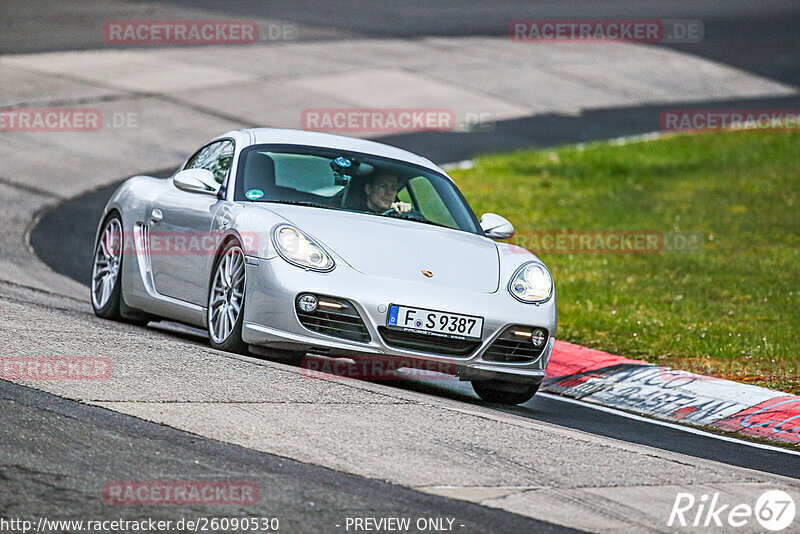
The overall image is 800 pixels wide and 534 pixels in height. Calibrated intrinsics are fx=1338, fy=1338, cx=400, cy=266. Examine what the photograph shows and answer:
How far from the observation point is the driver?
859 cm

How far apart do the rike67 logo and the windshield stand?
3497mm

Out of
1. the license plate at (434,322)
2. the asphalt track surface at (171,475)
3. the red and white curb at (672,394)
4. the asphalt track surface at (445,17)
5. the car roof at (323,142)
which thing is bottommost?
the red and white curb at (672,394)

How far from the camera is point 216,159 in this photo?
923cm

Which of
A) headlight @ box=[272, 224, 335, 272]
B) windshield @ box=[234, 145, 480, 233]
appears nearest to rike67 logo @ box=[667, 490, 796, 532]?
headlight @ box=[272, 224, 335, 272]

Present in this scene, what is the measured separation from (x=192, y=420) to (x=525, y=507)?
1.61m

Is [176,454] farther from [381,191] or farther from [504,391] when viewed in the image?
[381,191]

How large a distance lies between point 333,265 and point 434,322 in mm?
653

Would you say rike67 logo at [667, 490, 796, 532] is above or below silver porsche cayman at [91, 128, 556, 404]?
below

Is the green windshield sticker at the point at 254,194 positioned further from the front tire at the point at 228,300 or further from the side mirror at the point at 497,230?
the side mirror at the point at 497,230

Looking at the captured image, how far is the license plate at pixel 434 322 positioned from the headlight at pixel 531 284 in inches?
16.5

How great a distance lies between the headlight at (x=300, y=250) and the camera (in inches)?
296

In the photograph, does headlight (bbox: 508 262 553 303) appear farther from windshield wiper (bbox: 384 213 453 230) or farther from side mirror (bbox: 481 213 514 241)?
windshield wiper (bbox: 384 213 453 230)

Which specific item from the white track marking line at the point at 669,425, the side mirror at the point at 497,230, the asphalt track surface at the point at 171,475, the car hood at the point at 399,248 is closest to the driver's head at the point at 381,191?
the car hood at the point at 399,248

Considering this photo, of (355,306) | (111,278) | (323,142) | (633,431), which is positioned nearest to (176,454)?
(355,306)
